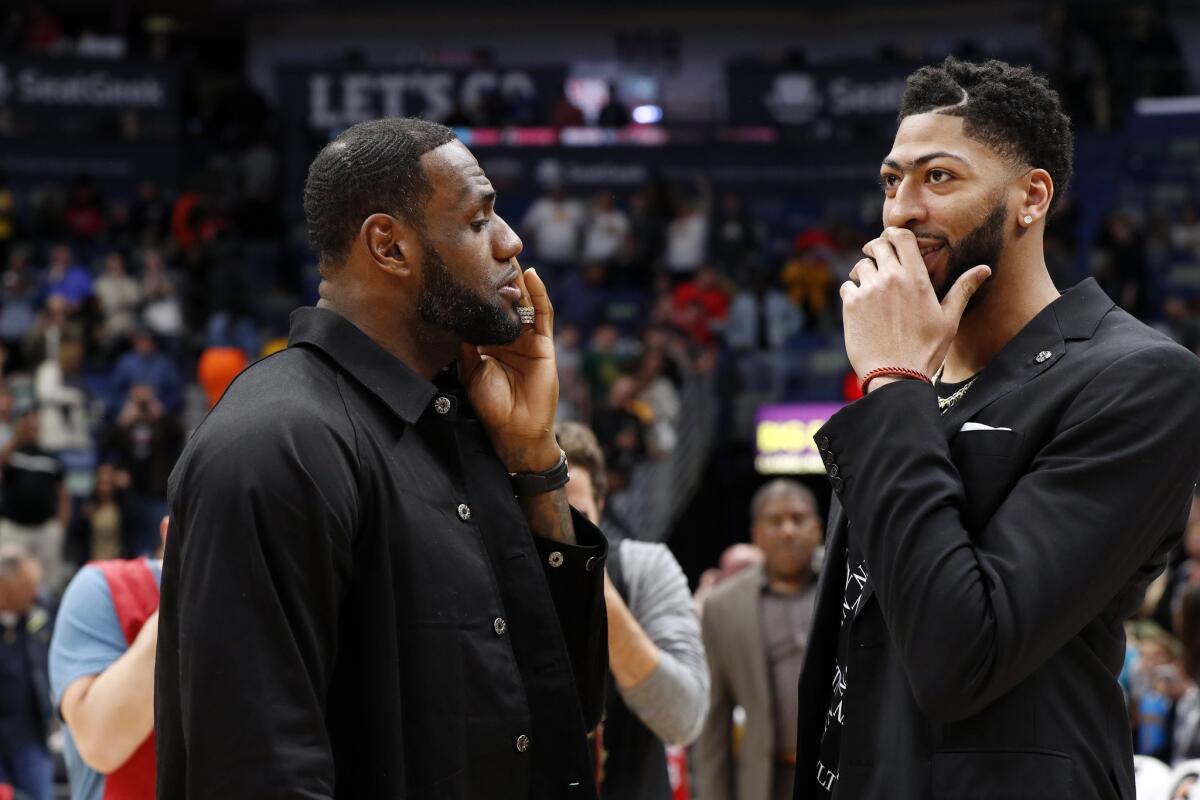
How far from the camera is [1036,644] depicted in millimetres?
2240

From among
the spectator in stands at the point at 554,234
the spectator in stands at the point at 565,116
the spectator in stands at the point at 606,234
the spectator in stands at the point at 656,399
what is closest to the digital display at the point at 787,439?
the spectator in stands at the point at 656,399

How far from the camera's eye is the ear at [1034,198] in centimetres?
257

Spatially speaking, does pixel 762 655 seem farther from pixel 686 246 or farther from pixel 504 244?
pixel 686 246

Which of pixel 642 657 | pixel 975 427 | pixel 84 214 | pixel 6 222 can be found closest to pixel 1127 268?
pixel 84 214

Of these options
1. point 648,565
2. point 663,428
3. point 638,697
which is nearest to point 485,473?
point 638,697

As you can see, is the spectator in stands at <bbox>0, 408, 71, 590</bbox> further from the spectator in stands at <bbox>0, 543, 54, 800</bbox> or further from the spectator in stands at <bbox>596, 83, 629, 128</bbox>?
the spectator in stands at <bbox>596, 83, 629, 128</bbox>

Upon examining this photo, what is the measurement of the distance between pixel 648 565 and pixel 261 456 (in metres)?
2.57

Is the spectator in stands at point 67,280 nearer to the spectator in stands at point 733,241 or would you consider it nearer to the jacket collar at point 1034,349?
the spectator in stands at point 733,241

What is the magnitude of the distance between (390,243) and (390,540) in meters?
0.50

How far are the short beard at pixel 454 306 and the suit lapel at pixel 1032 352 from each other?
0.75 meters

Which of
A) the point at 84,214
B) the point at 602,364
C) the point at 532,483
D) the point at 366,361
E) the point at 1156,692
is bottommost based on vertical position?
the point at 1156,692

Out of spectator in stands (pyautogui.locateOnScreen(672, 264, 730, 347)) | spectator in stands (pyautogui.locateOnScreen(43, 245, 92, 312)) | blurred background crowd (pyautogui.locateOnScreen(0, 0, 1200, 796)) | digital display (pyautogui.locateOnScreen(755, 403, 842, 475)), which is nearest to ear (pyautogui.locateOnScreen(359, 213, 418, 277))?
blurred background crowd (pyautogui.locateOnScreen(0, 0, 1200, 796))

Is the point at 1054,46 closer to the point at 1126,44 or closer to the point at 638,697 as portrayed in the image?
the point at 1126,44

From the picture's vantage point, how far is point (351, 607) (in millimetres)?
2283
